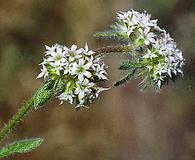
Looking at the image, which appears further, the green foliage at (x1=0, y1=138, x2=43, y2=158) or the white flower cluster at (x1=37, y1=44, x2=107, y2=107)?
the green foliage at (x1=0, y1=138, x2=43, y2=158)

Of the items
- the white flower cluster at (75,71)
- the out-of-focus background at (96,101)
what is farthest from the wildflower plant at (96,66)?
the out-of-focus background at (96,101)

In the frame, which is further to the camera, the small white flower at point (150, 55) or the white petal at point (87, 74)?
the small white flower at point (150, 55)

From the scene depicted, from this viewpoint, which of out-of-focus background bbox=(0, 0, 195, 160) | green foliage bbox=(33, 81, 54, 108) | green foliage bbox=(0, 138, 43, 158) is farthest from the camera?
out-of-focus background bbox=(0, 0, 195, 160)

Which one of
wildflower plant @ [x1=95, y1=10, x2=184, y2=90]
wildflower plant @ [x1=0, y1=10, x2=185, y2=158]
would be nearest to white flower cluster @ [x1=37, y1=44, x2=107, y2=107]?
wildflower plant @ [x1=0, y1=10, x2=185, y2=158]

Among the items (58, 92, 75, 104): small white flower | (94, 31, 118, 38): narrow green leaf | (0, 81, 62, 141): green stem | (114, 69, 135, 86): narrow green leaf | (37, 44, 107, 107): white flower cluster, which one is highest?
(94, 31, 118, 38): narrow green leaf

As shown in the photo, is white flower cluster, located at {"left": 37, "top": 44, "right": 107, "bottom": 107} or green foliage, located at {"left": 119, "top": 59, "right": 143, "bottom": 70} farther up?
green foliage, located at {"left": 119, "top": 59, "right": 143, "bottom": 70}

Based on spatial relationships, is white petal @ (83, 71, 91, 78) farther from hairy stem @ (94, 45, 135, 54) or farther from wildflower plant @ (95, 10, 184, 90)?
wildflower plant @ (95, 10, 184, 90)

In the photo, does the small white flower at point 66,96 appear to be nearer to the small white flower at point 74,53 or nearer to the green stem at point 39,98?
the green stem at point 39,98

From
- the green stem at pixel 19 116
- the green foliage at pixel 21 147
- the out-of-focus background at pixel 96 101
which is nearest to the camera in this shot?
the green stem at pixel 19 116

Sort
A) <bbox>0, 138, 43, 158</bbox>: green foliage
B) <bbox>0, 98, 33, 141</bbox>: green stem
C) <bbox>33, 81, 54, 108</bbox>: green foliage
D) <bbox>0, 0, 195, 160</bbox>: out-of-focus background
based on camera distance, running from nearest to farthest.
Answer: <bbox>33, 81, 54, 108</bbox>: green foliage → <bbox>0, 98, 33, 141</bbox>: green stem → <bbox>0, 138, 43, 158</bbox>: green foliage → <bbox>0, 0, 195, 160</bbox>: out-of-focus background
